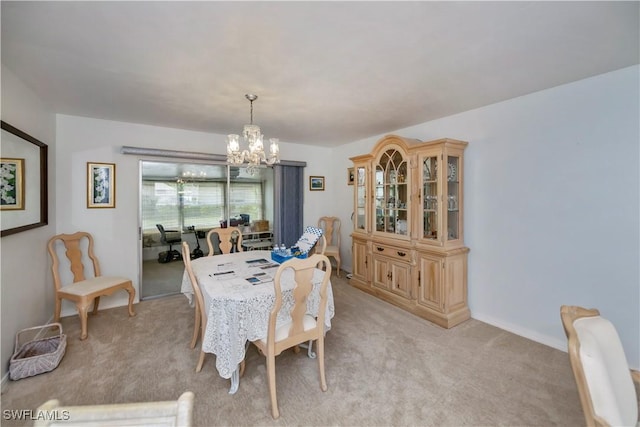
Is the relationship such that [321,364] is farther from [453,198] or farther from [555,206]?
[555,206]

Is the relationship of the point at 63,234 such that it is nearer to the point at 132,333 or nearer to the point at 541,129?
the point at 132,333

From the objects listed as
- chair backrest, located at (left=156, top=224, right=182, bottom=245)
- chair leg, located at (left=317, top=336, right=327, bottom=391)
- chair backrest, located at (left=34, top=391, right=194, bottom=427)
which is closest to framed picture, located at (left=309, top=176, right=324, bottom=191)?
chair backrest, located at (left=156, top=224, right=182, bottom=245)

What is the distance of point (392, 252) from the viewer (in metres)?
3.54

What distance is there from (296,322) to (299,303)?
0.16m

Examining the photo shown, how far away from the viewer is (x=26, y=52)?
73.9 inches

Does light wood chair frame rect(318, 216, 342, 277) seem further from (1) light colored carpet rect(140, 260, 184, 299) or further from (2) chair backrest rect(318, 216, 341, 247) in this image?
(1) light colored carpet rect(140, 260, 184, 299)

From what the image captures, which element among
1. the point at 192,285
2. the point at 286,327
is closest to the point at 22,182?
the point at 192,285

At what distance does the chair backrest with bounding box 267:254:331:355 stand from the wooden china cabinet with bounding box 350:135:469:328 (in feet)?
5.40

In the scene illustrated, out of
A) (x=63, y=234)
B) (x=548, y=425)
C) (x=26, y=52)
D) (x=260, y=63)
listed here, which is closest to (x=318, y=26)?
(x=260, y=63)

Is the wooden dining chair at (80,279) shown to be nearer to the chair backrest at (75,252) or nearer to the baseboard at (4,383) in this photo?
the chair backrest at (75,252)

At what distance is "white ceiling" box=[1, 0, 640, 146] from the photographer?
1.48m

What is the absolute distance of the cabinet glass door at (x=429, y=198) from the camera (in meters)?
3.12

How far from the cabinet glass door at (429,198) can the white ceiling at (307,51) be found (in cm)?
68

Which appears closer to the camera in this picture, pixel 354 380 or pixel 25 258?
pixel 354 380
